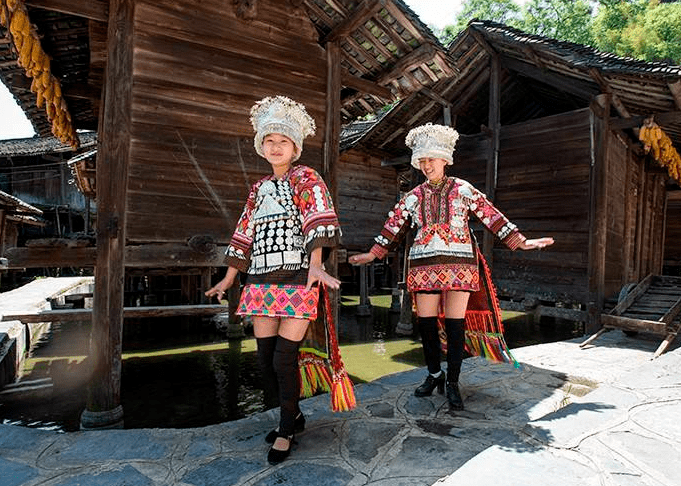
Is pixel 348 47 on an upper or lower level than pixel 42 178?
lower

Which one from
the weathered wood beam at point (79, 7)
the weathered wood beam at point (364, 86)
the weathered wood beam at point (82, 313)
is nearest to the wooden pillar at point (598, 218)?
the weathered wood beam at point (364, 86)

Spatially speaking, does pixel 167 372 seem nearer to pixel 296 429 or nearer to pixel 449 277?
pixel 296 429

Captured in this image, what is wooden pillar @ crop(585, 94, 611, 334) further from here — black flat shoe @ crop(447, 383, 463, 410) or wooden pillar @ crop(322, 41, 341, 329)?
black flat shoe @ crop(447, 383, 463, 410)

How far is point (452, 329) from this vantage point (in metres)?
3.34

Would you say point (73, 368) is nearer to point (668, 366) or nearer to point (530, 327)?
point (668, 366)

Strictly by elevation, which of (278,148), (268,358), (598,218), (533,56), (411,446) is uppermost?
(533,56)

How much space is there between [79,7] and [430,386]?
15.3ft

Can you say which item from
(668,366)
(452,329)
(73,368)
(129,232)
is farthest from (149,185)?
(668,366)

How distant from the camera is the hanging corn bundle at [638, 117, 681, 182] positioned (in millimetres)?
7281

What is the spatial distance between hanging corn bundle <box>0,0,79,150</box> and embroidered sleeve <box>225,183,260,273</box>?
2.93 meters

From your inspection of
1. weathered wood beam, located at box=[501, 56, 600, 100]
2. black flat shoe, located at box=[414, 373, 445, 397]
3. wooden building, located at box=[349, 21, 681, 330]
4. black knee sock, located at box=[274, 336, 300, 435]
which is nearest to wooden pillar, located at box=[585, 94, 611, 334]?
wooden building, located at box=[349, 21, 681, 330]

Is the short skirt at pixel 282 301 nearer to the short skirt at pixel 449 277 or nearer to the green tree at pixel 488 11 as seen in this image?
the short skirt at pixel 449 277

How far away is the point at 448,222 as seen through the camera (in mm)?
3365

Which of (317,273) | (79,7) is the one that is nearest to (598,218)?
(317,273)
